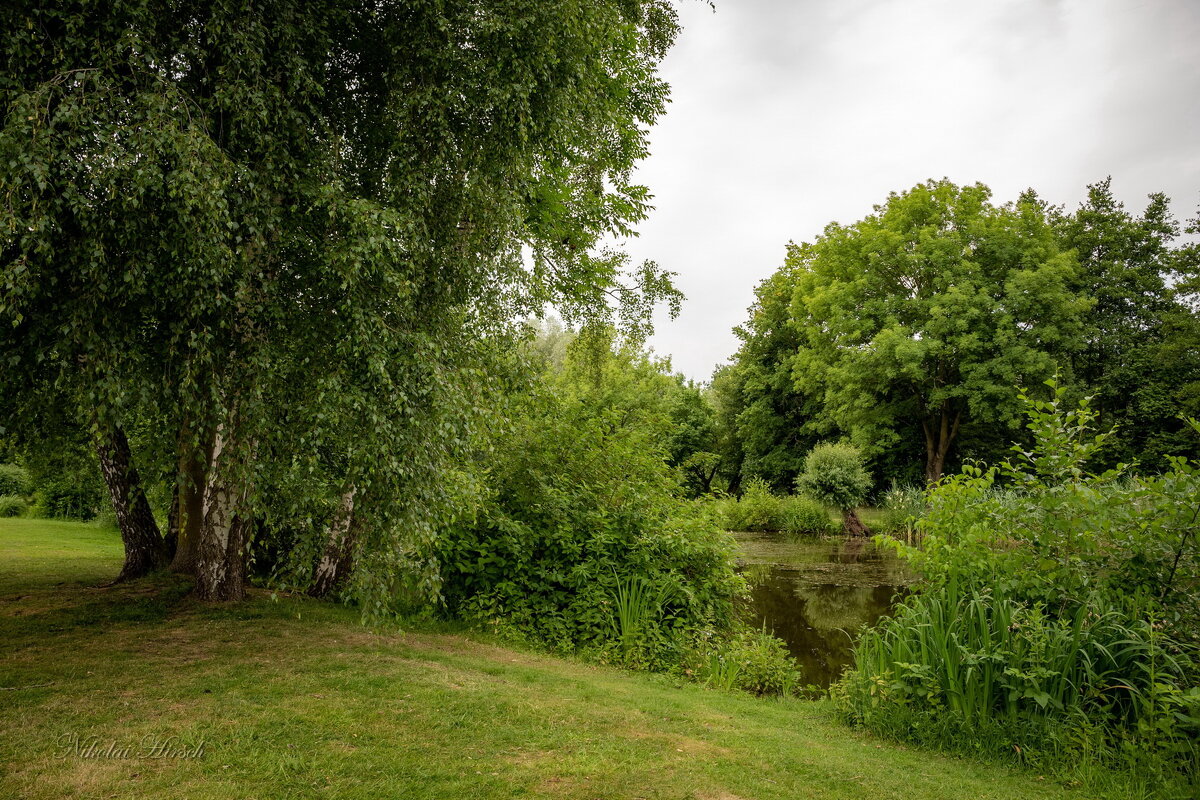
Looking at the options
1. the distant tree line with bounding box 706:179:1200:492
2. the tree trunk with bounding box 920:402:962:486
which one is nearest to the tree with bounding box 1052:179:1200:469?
the distant tree line with bounding box 706:179:1200:492

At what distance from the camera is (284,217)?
18.6 feet

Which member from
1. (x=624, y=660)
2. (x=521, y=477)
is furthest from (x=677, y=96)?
(x=624, y=660)

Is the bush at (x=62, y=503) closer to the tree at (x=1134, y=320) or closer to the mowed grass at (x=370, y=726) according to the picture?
the mowed grass at (x=370, y=726)

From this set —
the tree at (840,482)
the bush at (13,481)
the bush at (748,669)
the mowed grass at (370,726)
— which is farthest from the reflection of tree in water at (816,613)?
the bush at (13,481)

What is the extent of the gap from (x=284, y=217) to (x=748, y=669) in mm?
7126

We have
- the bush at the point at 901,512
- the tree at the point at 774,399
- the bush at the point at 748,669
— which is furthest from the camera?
the tree at the point at 774,399

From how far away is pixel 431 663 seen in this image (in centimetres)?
682

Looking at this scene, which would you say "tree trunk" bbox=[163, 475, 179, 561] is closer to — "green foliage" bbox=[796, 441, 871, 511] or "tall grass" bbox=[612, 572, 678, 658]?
"tall grass" bbox=[612, 572, 678, 658]

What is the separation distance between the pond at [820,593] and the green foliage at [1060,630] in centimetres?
92

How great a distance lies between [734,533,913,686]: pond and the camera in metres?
10.2

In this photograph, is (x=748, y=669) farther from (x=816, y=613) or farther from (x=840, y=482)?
(x=840, y=482)

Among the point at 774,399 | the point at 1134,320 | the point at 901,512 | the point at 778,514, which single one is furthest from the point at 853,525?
the point at 1134,320

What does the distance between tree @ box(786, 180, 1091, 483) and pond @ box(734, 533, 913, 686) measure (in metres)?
9.28

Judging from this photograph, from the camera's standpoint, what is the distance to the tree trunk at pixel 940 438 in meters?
29.8
